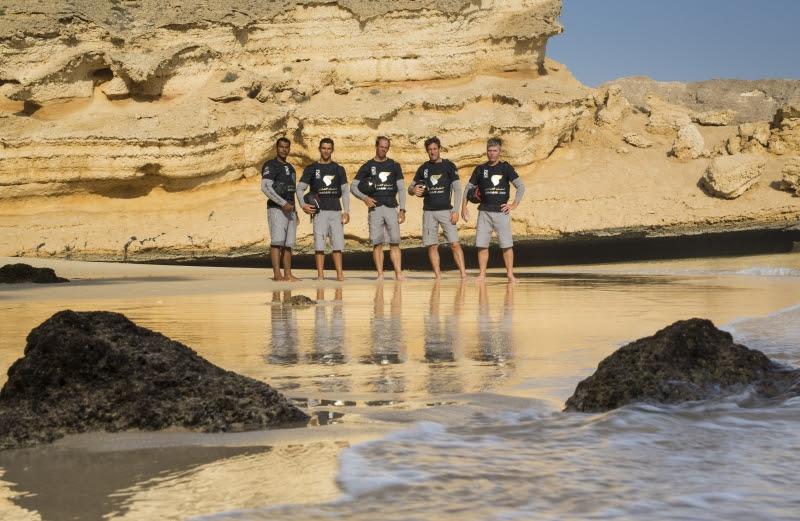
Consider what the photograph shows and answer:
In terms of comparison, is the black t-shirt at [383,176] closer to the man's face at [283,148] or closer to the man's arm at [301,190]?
the man's arm at [301,190]

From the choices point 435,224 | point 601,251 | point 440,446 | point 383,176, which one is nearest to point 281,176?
point 383,176

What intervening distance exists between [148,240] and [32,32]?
817cm

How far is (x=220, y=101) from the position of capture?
108 ft

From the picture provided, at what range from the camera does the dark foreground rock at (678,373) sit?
14.6 ft

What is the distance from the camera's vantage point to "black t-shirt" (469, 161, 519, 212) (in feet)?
47.3

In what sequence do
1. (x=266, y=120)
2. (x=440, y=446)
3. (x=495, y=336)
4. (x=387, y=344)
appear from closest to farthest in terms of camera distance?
(x=440, y=446), (x=387, y=344), (x=495, y=336), (x=266, y=120)

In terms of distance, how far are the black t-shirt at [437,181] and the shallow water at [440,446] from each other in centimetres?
682

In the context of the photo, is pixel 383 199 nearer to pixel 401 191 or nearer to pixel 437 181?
pixel 401 191

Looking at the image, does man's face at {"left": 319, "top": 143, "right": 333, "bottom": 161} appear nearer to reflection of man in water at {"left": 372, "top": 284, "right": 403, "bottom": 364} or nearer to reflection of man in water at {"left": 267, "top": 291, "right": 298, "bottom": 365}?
reflection of man in water at {"left": 372, "top": 284, "right": 403, "bottom": 364}

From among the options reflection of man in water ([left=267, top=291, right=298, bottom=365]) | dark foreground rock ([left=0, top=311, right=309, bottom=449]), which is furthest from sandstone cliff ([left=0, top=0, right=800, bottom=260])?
dark foreground rock ([left=0, top=311, right=309, bottom=449])

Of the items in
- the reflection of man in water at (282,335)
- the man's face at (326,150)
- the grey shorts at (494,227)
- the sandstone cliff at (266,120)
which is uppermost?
the sandstone cliff at (266,120)

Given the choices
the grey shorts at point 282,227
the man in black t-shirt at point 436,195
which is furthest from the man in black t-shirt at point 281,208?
the man in black t-shirt at point 436,195

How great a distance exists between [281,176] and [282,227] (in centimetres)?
72

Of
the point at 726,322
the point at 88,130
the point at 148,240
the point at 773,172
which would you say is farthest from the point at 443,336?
the point at 773,172
